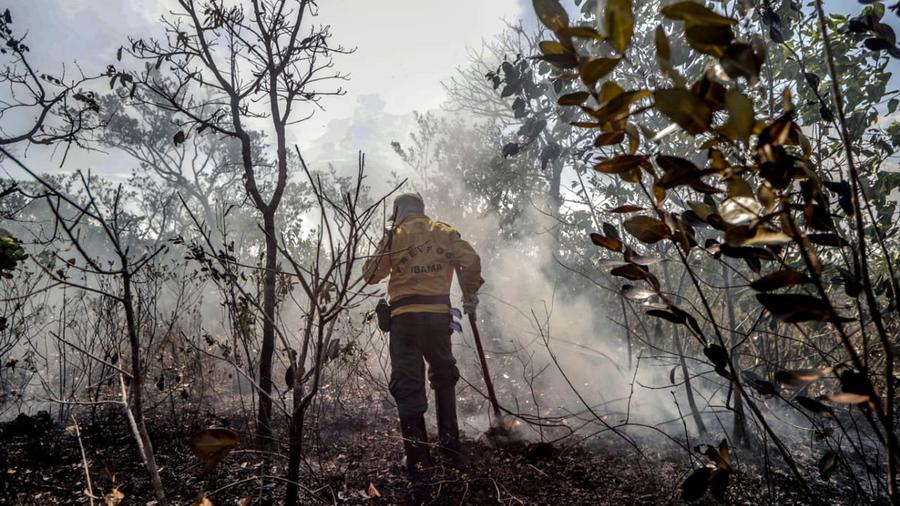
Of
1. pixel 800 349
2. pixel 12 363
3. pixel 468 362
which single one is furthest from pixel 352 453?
pixel 468 362

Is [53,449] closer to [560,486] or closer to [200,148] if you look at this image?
[560,486]

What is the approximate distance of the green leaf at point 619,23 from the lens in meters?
0.52

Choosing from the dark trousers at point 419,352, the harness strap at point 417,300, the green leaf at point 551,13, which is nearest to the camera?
the green leaf at point 551,13

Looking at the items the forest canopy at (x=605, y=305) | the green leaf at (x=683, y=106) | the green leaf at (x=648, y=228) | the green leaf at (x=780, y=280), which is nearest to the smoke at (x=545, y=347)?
the forest canopy at (x=605, y=305)

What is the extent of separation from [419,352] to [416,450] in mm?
690

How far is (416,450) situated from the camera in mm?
2885

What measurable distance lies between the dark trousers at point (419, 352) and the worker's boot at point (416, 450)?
134 millimetres

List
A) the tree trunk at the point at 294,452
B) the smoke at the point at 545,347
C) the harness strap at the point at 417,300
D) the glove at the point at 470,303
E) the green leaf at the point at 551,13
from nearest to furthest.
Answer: the green leaf at the point at 551,13, the tree trunk at the point at 294,452, the harness strap at the point at 417,300, the glove at the point at 470,303, the smoke at the point at 545,347

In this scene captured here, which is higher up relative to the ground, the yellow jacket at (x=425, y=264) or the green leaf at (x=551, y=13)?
the yellow jacket at (x=425, y=264)

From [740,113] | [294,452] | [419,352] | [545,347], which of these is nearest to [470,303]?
[419,352]

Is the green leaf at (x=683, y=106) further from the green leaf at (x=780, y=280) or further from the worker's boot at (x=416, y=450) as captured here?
the worker's boot at (x=416, y=450)

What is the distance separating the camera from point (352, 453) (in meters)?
3.21

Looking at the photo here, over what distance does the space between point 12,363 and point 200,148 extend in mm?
23968

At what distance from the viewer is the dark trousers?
3.19 metres
